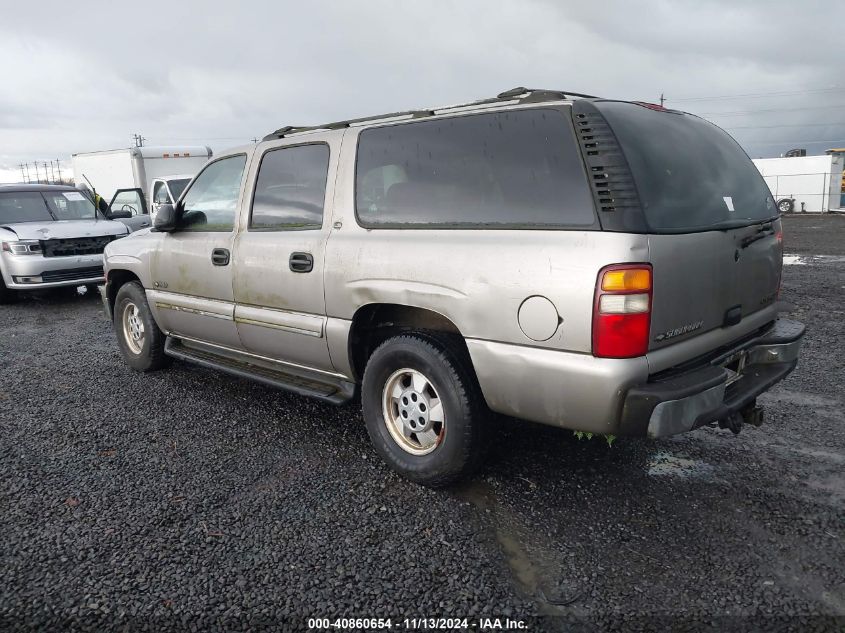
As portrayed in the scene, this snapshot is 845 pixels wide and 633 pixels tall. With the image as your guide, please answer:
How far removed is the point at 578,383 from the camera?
267 cm

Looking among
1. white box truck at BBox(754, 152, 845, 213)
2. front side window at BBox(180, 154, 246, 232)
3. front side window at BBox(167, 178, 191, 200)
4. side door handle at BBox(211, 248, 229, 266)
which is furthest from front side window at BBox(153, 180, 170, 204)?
white box truck at BBox(754, 152, 845, 213)

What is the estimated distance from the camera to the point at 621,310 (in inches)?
101

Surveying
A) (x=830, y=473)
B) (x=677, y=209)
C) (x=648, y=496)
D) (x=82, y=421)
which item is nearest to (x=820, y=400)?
(x=830, y=473)

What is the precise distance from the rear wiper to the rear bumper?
1.73ft

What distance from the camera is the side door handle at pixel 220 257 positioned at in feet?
14.3

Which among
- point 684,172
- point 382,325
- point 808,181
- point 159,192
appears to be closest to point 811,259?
point 684,172

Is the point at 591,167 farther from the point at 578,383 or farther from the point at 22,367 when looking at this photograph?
the point at 22,367

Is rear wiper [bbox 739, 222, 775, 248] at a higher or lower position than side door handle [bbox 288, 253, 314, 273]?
higher

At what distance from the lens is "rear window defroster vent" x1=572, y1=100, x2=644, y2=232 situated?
2605 mm

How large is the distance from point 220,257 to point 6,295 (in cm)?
724

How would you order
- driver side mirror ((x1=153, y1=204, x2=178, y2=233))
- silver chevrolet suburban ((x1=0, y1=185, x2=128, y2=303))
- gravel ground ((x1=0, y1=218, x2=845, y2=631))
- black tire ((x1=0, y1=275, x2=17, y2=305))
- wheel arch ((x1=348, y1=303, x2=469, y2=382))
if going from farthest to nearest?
1. black tire ((x1=0, y1=275, x2=17, y2=305))
2. silver chevrolet suburban ((x1=0, y1=185, x2=128, y2=303))
3. driver side mirror ((x1=153, y1=204, x2=178, y2=233))
4. wheel arch ((x1=348, y1=303, x2=469, y2=382))
5. gravel ground ((x1=0, y1=218, x2=845, y2=631))

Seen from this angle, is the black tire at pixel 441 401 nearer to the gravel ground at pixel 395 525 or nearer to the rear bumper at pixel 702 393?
the gravel ground at pixel 395 525

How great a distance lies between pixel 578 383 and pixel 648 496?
0.99 meters

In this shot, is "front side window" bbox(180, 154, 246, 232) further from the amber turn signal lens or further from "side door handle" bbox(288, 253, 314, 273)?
the amber turn signal lens
